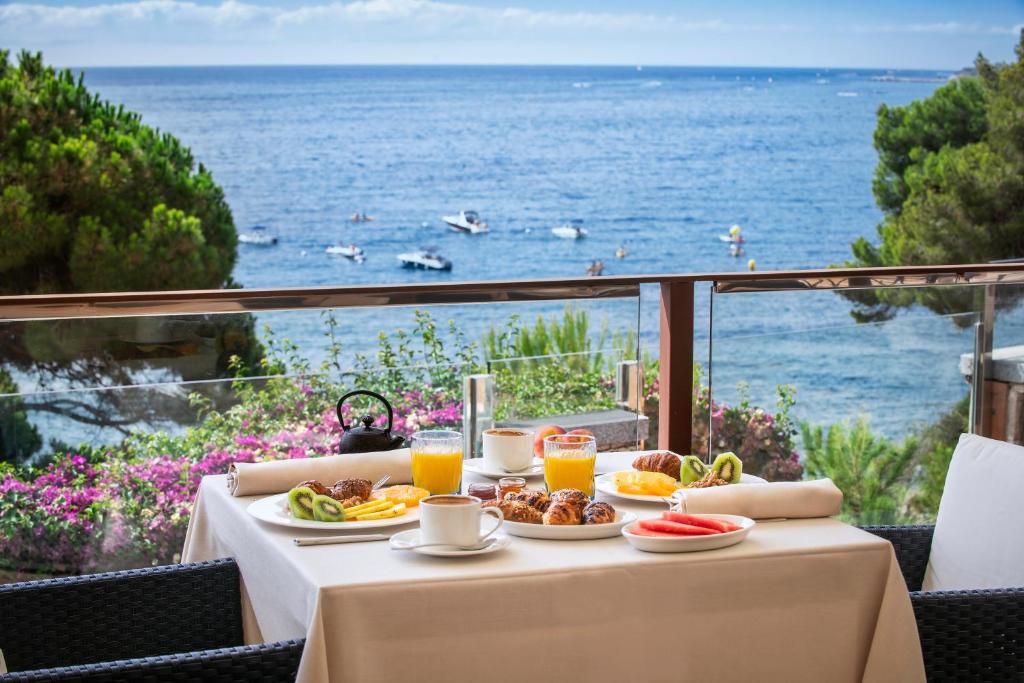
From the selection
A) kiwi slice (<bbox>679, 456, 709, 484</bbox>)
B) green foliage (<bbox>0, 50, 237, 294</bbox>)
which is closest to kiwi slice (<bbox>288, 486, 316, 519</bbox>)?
kiwi slice (<bbox>679, 456, 709, 484</bbox>)

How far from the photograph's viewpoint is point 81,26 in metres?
25.2

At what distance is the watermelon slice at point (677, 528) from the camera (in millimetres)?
1740

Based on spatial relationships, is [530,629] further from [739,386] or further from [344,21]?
[344,21]

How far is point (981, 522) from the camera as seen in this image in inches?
86.1

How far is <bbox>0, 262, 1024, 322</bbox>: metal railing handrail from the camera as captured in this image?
112 inches

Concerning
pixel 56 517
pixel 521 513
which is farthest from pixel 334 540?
pixel 56 517

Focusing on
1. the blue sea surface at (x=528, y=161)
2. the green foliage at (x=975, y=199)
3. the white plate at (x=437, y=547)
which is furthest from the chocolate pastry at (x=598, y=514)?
the blue sea surface at (x=528, y=161)

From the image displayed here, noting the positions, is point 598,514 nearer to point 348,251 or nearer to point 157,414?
point 157,414

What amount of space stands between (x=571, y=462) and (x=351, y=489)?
0.36 m

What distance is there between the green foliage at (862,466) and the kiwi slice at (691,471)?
1644mm

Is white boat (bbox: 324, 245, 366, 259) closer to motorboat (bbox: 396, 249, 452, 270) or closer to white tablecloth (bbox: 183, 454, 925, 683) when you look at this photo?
motorboat (bbox: 396, 249, 452, 270)

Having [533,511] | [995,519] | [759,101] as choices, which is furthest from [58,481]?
[759,101]

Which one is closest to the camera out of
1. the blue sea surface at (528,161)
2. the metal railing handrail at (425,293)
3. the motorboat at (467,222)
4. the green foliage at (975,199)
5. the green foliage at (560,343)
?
the metal railing handrail at (425,293)

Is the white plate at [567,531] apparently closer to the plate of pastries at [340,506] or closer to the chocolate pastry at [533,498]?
the chocolate pastry at [533,498]
